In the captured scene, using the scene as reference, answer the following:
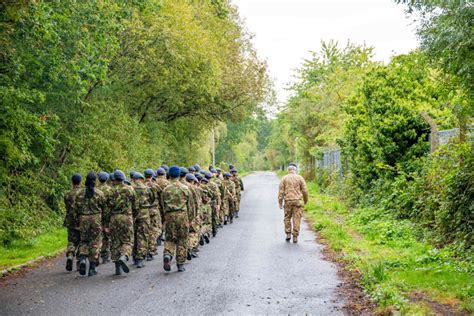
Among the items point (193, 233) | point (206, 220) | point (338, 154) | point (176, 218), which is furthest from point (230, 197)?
point (338, 154)

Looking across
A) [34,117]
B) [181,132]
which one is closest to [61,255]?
[34,117]

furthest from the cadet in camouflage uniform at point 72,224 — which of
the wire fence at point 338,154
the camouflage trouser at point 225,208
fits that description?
the wire fence at point 338,154

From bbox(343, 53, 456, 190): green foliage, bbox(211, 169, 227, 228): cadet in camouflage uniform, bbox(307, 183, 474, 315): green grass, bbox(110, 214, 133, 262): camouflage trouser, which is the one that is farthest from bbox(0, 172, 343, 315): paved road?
bbox(343, 53, 456, 190): green foliage

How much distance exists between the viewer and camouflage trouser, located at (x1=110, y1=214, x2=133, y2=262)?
1080 cm

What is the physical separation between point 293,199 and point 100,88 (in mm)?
10188

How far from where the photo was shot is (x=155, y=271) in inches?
427

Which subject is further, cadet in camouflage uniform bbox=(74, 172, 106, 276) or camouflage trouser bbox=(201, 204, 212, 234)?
camouflage trouser bbox=(201, 204, 212, 234)

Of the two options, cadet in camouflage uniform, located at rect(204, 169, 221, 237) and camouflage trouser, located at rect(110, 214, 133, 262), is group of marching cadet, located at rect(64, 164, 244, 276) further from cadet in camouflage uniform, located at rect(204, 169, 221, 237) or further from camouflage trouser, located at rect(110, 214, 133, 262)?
cadet in camouflage uniform, located at rect(204, 169, 221, 237)

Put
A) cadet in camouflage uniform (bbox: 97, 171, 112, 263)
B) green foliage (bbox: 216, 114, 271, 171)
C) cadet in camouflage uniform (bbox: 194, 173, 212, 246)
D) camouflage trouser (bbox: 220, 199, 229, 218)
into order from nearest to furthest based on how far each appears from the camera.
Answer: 1. cadet in camouflage uniform (bbox: 97, 171, 112, 263)
2. cadet in camouflage uniform (bbox: 194, 173, 212, 246)
3. camouflage trouser (bbox: 220, 199, 229, 218)
4. green foliage (bbox: 216, 114, 271, 171)

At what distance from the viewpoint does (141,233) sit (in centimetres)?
1164

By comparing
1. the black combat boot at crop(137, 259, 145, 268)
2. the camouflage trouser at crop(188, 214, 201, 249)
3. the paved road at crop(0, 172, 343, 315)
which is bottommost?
the paved road at crop(0, 172, 343, 315)

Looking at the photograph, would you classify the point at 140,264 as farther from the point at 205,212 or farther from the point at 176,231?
the point at 205,212

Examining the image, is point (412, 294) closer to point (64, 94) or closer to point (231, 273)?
point (231, 273)

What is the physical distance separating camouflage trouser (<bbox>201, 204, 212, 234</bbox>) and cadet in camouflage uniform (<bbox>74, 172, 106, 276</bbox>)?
159 inches
